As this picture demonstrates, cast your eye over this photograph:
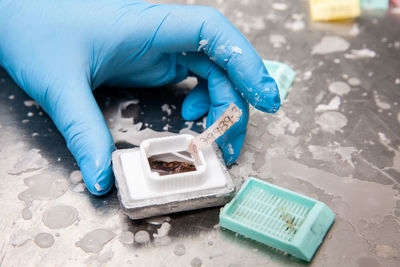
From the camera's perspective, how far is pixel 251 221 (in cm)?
115

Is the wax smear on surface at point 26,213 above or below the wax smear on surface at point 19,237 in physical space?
above

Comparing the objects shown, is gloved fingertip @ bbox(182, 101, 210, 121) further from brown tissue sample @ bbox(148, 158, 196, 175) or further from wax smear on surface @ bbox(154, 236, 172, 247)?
wax smear on surface @ bbox(154, 236, 172, 247)

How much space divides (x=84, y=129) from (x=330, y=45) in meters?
1.05

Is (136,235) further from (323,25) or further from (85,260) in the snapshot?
(323,25)

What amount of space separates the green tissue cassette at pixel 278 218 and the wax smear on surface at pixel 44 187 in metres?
0.45

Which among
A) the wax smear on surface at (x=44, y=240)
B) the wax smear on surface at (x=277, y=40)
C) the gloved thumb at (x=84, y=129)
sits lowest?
the wax smear on surface at (x=277, y=40)

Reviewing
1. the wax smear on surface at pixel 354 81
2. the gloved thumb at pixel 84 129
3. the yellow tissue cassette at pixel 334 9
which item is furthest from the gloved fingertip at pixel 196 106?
the yellow tissue cassette at pixel 334 9

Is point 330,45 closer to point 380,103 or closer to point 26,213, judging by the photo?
point 380,103

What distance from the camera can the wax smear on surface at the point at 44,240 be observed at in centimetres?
113

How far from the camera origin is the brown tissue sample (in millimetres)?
1221

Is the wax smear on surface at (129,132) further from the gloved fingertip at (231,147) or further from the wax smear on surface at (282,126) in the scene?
the wax smear on surface at (282,126)

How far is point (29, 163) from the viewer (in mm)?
1322

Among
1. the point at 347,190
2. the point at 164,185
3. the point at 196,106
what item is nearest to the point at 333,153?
the point at 347,190

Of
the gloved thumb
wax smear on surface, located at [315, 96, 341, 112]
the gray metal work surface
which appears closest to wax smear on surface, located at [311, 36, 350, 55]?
the gray metal work surface
